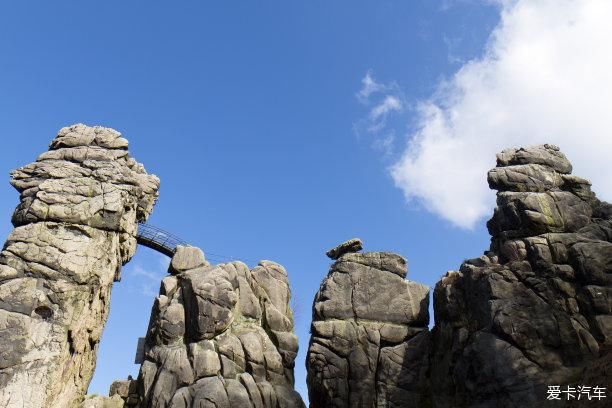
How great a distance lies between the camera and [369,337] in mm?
31250

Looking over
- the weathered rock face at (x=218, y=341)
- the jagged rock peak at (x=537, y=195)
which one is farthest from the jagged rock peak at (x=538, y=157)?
the weathered rock face at (x=218, y=341)

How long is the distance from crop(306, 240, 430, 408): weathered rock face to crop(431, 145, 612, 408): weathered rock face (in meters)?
1.72

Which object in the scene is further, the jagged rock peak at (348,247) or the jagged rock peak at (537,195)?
Answer: the jagged rock peak at (348,247)

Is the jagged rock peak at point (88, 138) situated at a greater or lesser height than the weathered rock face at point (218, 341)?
greater

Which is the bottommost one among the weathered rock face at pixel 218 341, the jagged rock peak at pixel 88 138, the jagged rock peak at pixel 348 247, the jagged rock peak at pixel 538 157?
the weathered rock face at pixel 218 341

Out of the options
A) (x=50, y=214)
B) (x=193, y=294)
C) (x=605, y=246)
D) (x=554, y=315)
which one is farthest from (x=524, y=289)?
(x=50, y=214)

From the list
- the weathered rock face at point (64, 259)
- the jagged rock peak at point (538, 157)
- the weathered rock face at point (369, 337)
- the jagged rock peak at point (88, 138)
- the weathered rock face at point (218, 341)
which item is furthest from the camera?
the jagged rock peak at point (88, 138)

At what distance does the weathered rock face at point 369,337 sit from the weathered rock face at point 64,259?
14524 mm

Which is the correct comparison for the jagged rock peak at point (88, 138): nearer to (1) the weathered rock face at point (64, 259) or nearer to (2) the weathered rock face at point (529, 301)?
(1) the weathered rock face at point (64, 259)

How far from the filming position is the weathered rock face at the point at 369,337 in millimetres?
29328

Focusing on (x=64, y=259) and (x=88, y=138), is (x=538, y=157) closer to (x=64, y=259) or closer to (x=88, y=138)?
(x=64, y=259)

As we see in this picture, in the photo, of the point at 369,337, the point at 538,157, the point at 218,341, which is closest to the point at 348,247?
the point at 369,337

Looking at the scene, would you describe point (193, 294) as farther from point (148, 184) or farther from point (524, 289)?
point (524, 289)

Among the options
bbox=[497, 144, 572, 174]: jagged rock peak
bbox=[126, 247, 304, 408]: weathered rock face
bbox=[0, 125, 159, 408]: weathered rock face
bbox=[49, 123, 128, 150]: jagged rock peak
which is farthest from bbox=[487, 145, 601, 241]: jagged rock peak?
bbox=[49, 123, 128, 150]: jagged rock peak
